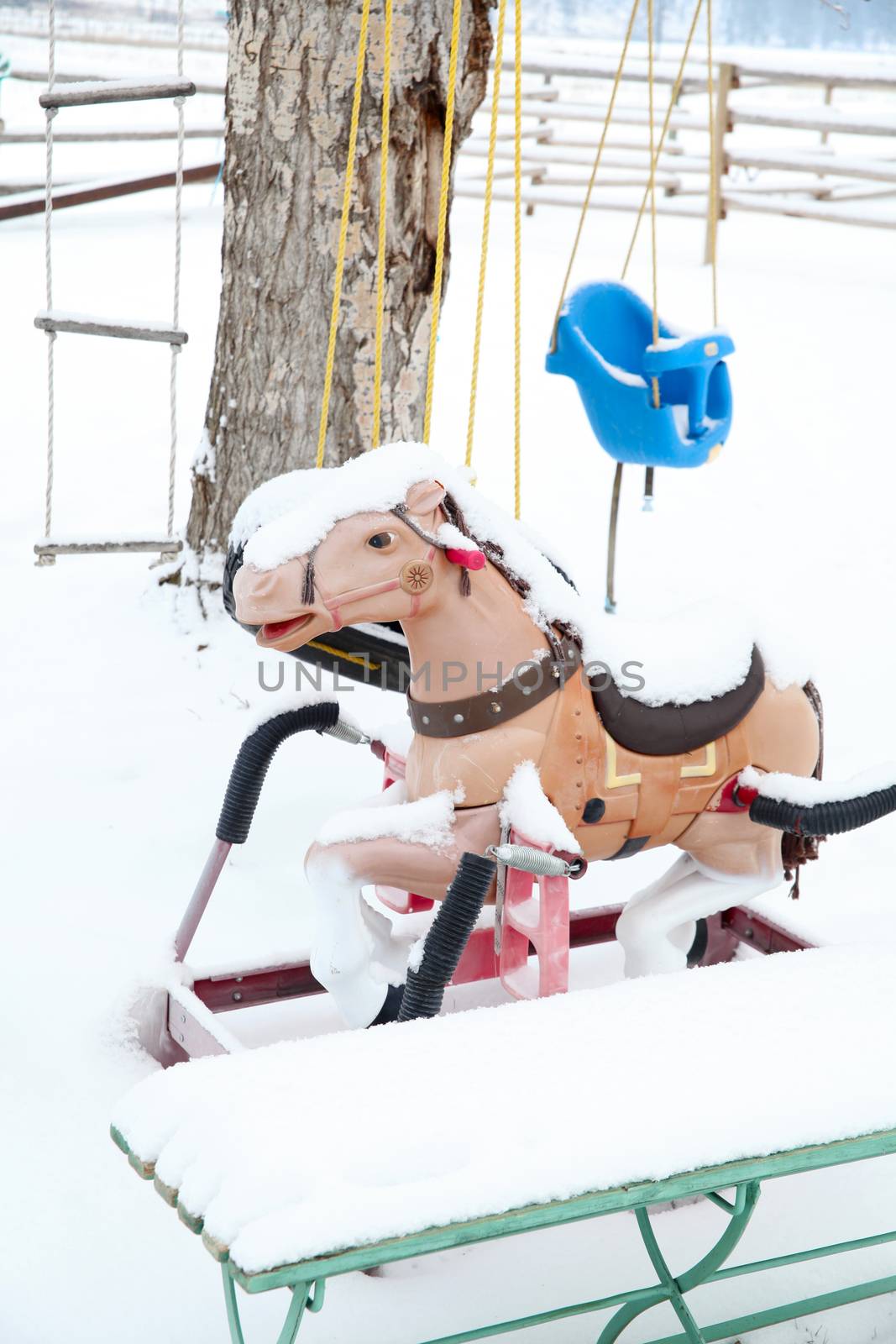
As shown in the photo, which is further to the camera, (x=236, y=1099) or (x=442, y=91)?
(x=442, y=91)

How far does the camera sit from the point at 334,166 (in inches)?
143

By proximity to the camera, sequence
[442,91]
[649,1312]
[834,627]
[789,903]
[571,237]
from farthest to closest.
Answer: [571,237] < [834,627] < [442,91] < [789,903] < [649,1312]

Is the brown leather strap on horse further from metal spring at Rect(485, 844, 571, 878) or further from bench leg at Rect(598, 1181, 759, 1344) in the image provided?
bench leg at Rect(598, 1181, 759, 1344)

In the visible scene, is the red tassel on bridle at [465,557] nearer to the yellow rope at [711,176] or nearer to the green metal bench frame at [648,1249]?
the green metal bench frame at [648,1249]

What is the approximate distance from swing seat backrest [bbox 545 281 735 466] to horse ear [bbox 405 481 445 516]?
6.38ft

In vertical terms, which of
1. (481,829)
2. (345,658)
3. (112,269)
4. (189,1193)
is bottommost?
(189,1193)

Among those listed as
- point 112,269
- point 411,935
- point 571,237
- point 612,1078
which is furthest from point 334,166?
point 571,237

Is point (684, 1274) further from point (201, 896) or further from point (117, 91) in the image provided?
point (117, 91)

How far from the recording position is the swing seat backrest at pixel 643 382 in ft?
12.8

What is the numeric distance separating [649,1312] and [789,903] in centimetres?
125

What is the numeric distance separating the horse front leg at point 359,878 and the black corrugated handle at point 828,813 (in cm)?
45

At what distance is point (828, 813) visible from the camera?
2.22 m

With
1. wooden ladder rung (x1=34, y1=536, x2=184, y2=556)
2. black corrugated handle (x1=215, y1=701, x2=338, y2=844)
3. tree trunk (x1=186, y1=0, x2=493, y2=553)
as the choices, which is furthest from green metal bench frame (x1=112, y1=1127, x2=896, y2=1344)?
tree trunk (x1=186, y1=0, x2=493, y2=553)

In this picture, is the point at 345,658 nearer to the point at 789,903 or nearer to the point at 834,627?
the point at 789,903
